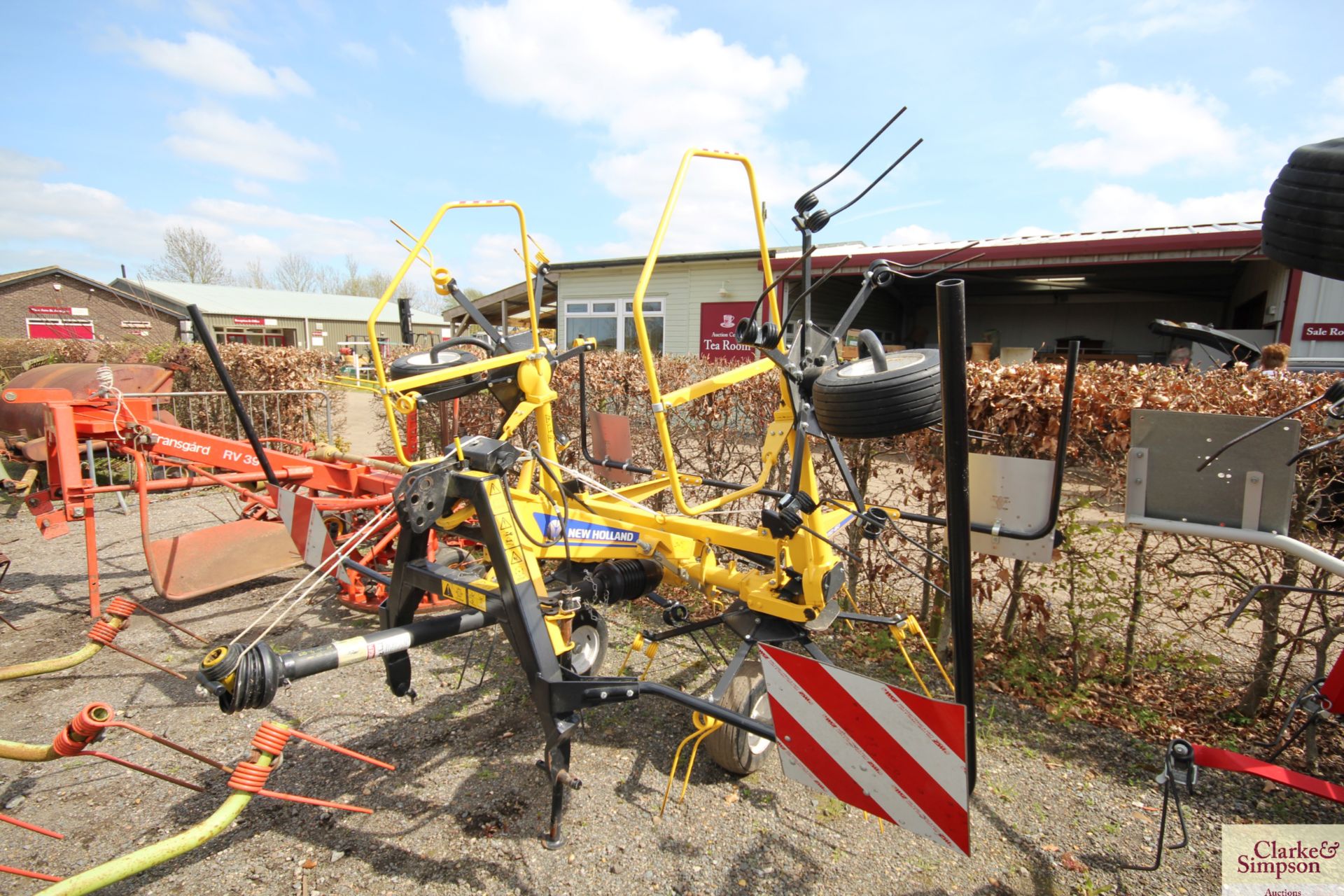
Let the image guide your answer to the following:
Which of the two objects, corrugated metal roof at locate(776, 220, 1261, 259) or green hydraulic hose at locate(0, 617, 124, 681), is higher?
corrugated metal roof at locate(776, 220, 1261, 259)

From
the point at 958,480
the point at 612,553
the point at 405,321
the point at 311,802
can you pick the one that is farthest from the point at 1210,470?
the point at 405,321

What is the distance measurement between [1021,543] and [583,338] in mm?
2638

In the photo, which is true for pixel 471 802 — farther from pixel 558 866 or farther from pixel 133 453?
pixel 133 453

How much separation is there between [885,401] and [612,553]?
5.61ft

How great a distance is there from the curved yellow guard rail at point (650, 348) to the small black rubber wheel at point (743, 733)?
737 mm

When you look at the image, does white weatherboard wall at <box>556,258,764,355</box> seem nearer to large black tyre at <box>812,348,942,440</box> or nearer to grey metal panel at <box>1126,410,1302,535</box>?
grey metal panel at <box>1126,410,1302,535</box>

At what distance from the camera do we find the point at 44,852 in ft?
7.98

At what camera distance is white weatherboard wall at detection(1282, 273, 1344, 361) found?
8.98m

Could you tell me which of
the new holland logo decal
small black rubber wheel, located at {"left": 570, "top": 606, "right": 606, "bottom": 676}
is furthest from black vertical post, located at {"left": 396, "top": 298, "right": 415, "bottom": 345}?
small black rubber wheel, located at {"left": 570, "top": 606, "right": 606, "bottom": 676}

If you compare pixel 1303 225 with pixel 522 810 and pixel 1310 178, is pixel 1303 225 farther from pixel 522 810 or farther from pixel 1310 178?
pixel 522 810

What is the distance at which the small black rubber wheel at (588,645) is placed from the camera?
11.9ft

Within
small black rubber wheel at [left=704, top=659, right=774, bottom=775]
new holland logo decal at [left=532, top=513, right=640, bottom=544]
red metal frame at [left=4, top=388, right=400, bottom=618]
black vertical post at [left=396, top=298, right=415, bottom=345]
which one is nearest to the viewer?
small black rubber wheel at [left=704, top=659, right=774, bottom=775]

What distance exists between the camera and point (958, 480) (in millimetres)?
1563

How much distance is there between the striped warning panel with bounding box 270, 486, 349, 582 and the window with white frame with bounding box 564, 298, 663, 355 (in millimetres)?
12069
